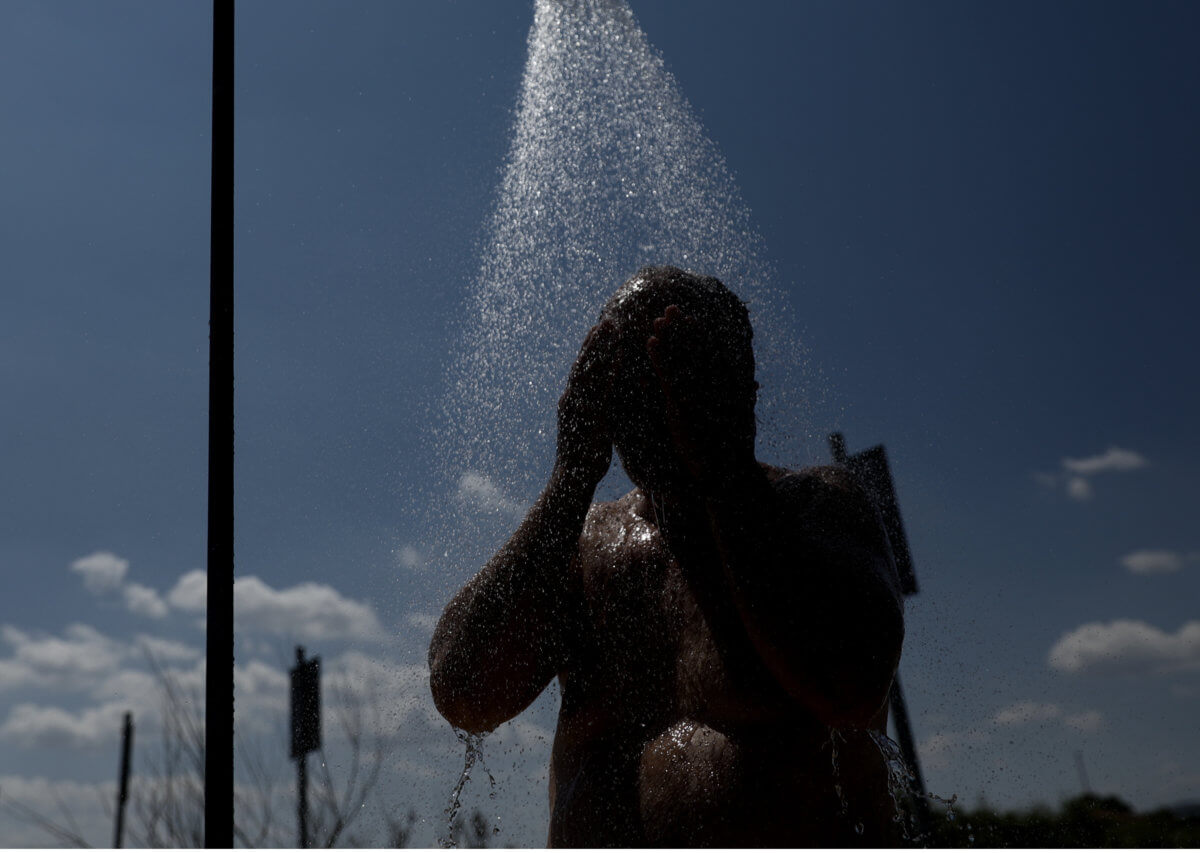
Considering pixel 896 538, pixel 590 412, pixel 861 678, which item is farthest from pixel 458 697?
pixel 896 538

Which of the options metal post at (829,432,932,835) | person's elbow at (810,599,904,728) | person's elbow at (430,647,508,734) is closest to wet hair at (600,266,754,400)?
person's elbow at (810,599,904,728)

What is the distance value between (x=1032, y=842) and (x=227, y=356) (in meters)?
3.92

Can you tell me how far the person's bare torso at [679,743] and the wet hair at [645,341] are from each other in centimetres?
29

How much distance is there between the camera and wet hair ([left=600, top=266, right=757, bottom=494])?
260cm

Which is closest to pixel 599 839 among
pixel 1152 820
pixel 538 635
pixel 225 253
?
pixel 538 635

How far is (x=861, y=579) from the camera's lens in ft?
7.79

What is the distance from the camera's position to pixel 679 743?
244 centimetres

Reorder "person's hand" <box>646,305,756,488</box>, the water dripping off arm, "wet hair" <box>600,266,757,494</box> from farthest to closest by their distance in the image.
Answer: the water dripping off arm
"wet hair" <box>600,266,757,494</box>
"person's hand" <box>646,305,756,488</box>

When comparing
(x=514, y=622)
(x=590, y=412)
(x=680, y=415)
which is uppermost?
(x=590, y=412)

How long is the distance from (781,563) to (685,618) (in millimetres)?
374

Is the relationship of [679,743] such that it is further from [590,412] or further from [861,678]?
[590,412]

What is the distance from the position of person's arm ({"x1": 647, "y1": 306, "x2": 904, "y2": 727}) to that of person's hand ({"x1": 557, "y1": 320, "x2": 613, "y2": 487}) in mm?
242

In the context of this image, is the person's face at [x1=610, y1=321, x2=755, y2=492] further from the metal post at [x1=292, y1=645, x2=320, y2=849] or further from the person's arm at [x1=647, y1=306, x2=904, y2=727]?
the metal post at [x1=292, y1=645, x2=320, y2=849]

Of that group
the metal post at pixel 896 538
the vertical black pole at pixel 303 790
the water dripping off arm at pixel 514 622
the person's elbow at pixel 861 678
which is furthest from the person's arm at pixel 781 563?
the vertical black pole at pixel 303 790
